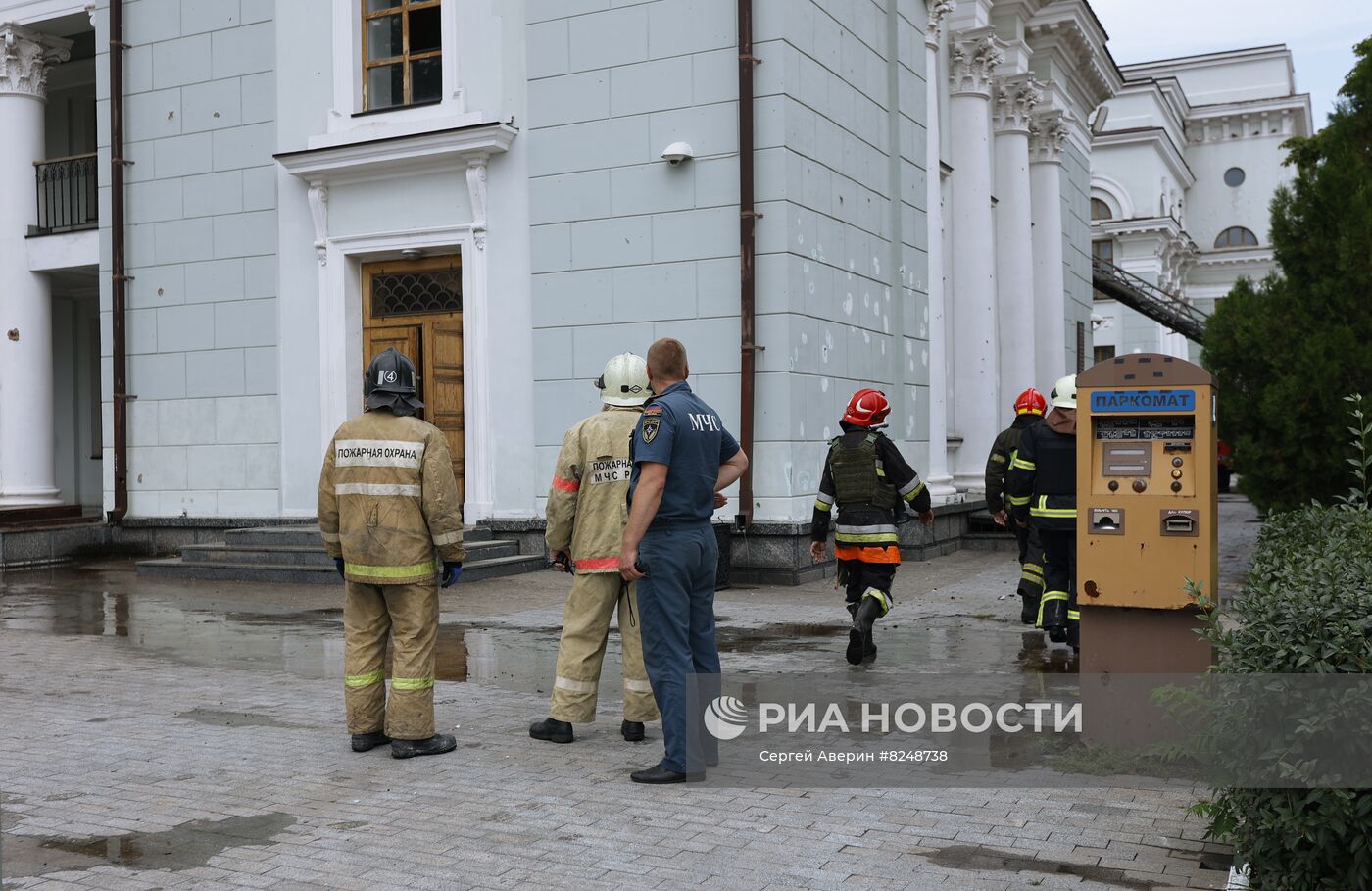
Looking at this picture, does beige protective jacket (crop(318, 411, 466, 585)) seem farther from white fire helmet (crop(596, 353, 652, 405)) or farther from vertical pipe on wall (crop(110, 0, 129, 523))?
vertical pipe on wall (crop(110, 0, 129, 523))

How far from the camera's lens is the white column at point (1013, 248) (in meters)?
23.1

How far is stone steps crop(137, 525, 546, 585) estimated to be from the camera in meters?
14.0

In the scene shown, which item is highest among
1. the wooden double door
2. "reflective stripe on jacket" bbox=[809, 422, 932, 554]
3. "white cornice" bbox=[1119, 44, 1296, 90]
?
"white cornice" bbox=[1119, 44, 1296, 90]

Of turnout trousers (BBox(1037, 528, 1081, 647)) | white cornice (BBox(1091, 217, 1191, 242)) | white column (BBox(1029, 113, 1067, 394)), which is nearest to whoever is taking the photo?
turnout trousers (BBox(1037, 528, 1081, 647))

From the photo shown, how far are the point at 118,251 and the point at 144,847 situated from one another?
45.5 feet

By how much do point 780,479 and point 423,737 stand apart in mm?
7645

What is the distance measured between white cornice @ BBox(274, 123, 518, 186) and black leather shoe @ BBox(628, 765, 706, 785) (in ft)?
33.6

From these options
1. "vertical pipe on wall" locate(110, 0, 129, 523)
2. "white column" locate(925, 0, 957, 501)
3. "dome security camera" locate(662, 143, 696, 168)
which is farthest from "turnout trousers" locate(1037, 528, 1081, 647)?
"vertical pipe on wall" locate(110, 0, 129, 523)

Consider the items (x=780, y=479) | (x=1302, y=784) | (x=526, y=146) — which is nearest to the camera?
(x=1302, y=784)

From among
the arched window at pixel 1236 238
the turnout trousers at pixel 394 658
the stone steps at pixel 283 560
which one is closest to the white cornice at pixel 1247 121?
the arched window at pixel 1236 238

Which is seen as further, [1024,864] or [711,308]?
[711,308]

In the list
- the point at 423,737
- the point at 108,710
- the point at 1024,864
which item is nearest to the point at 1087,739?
the point at 1024,864

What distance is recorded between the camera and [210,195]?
653 inches

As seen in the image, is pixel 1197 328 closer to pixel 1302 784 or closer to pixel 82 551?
pixel 82 551
